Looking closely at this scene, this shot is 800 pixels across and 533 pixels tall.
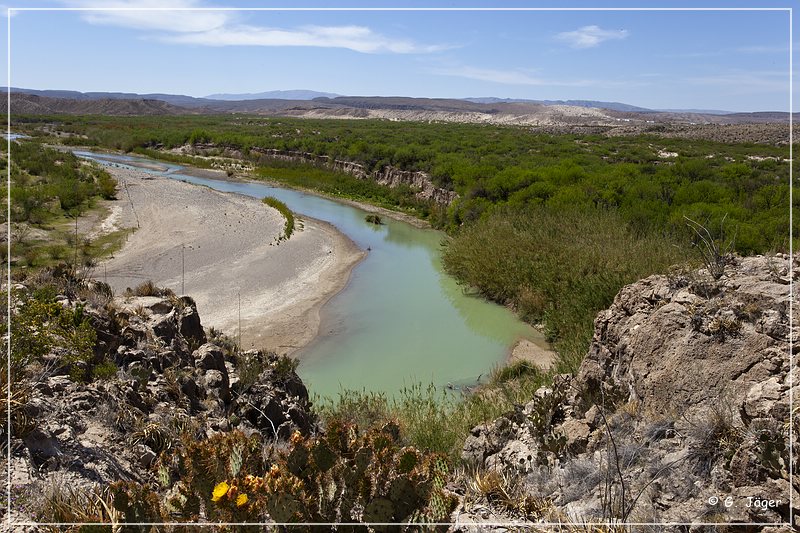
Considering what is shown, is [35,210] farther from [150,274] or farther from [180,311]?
[180,311]

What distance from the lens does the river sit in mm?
11094

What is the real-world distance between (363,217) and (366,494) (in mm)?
25226

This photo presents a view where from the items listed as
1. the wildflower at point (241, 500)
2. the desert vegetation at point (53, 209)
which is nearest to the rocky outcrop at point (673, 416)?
the wildflower at point (241, 500)

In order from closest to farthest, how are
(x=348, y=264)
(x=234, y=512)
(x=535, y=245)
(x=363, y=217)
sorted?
1. (x=234, y=512)
2. (x=535, y=245)
3. (x=348, y=264)
4. (x=363, y=217)

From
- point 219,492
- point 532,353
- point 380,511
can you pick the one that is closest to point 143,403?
point 219,492

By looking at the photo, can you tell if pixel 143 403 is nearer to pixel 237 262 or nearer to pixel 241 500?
pixel 241 500

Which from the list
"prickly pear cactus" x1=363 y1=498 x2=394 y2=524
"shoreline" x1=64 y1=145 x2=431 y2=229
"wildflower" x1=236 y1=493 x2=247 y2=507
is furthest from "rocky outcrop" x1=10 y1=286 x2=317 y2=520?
"shoreline" x1=64 y1=145 x2=431 y2=229

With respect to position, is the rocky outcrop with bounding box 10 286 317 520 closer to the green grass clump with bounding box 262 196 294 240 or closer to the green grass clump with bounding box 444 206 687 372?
the green grass clump with bounding box 444 206 687 372

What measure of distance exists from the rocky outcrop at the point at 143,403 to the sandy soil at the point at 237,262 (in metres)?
3.93

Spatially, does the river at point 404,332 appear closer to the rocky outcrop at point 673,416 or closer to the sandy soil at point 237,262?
the sandy soil at point 237,262

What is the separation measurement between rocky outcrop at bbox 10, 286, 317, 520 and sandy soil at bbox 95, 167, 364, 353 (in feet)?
12.9

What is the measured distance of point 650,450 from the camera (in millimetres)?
4391

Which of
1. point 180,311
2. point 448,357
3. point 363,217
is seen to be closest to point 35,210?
point 363,217

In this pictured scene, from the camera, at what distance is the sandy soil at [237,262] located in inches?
532
